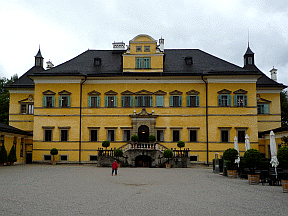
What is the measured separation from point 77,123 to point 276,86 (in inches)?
975

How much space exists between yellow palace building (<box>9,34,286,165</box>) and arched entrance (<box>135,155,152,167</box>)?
8.35 ft

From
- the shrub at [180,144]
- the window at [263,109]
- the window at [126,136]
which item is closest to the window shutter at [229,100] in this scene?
the window at [263,109]

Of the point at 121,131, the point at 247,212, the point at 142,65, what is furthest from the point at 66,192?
the point at 142,65

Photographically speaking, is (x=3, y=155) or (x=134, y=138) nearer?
(x=3, y=155)

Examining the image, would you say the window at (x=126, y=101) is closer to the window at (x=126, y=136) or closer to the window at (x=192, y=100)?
the window at (x=126, y=136)

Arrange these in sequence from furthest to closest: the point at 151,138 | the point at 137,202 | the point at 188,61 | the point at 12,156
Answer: the point at 188,61 < the point at 151,138 < the point at 12,156 < the point at 137,202

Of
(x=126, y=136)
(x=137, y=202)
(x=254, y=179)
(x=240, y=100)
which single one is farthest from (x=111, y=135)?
(x=137, y=202)

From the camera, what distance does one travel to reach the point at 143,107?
39719mm

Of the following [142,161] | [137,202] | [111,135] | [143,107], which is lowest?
[142,161]

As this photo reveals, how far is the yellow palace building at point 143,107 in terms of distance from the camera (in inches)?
1522

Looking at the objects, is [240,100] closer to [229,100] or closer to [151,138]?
[229,100]

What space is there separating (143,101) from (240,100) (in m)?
11.0

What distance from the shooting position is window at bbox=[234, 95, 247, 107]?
127 feet

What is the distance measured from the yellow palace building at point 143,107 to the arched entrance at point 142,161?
254cm
